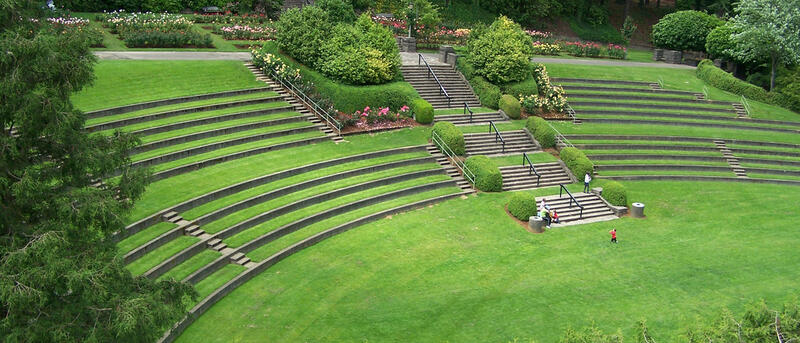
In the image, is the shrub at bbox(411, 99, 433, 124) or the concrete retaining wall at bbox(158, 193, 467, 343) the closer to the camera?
the concrete retaining wall at bbox(158, 193, 467, 343)

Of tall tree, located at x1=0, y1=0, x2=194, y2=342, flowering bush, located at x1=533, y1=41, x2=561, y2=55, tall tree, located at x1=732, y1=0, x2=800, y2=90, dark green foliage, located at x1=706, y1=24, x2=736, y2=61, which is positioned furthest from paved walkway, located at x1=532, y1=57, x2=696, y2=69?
tall tree, located at x1=0, y1=0, x2=194, y2=342

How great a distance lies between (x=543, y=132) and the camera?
39.5m

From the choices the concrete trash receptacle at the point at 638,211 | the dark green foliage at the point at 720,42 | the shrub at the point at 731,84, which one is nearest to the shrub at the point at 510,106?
the concrete trash receptacle at the point at 638,211

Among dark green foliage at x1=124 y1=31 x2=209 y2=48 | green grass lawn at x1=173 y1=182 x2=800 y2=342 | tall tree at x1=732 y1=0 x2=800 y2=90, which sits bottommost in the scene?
green grass lawn at x1=173 y1=182 x2=800 y2=342

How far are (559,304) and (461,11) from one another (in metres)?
51.1

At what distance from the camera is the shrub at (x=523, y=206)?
31.5 m

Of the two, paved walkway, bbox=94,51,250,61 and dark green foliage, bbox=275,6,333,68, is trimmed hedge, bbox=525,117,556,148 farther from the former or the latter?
paved walkway, bbox=94,51,250,61

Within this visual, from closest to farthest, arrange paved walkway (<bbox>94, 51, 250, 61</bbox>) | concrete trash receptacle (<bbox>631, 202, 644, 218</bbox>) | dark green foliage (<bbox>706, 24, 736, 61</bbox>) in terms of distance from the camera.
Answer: concrete trash receptacle (<bbox>631, 202, 644, 218</bbox>) < paved walkway (<bbox>94, 51, 250, 61</bbox>) < dark green foliage (<bbox>706, 24, 736, 61</bbox>)

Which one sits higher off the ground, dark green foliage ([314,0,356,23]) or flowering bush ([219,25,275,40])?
dark green foliage ([314,0,356,23])

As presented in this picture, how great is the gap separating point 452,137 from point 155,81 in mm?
15717

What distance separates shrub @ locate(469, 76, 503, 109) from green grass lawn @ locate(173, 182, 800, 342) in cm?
1070

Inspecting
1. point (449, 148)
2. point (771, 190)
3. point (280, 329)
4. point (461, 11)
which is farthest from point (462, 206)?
point (461, 11)

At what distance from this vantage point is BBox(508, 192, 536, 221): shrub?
31.5 meters

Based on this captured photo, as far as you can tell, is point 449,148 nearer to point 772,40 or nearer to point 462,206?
point 462,206
